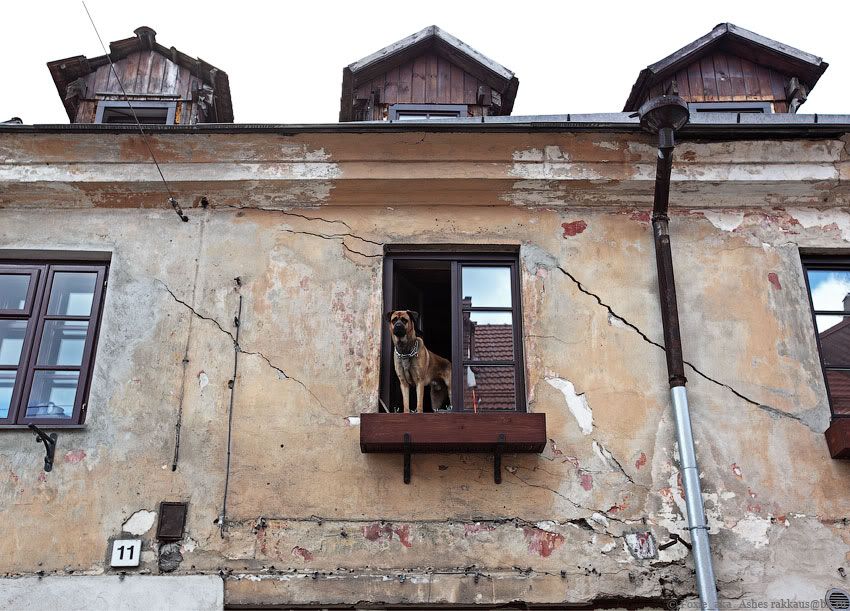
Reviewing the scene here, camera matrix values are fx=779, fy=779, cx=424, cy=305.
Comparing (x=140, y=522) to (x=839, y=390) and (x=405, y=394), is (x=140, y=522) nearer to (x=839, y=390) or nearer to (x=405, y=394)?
(x=405, y=394)

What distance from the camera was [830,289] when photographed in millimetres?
6137

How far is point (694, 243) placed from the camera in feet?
20.2

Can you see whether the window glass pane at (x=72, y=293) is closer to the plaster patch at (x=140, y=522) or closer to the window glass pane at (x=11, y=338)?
the window glass pane at (x=11, y=338)

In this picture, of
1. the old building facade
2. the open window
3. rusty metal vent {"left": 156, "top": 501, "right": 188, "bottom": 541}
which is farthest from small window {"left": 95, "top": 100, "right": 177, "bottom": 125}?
the open window

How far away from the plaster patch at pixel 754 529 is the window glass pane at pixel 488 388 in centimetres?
171

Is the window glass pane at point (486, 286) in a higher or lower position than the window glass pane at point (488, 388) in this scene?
higher

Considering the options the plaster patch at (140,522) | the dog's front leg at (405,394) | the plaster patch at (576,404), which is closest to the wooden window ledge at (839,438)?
the plaster patch at (576,404)

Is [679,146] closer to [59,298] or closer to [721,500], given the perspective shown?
[721,500]

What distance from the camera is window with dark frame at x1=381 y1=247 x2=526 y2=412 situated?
580 cm

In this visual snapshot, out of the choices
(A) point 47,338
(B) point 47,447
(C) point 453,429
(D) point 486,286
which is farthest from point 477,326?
(A) point 47,338

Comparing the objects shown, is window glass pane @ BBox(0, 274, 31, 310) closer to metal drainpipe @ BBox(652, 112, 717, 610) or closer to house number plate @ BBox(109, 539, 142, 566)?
house number plate @ BBox(109, 539, 142, 566)

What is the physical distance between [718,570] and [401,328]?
265cm

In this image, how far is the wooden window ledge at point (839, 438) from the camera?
5199 mm

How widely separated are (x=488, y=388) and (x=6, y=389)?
357 centimetres
